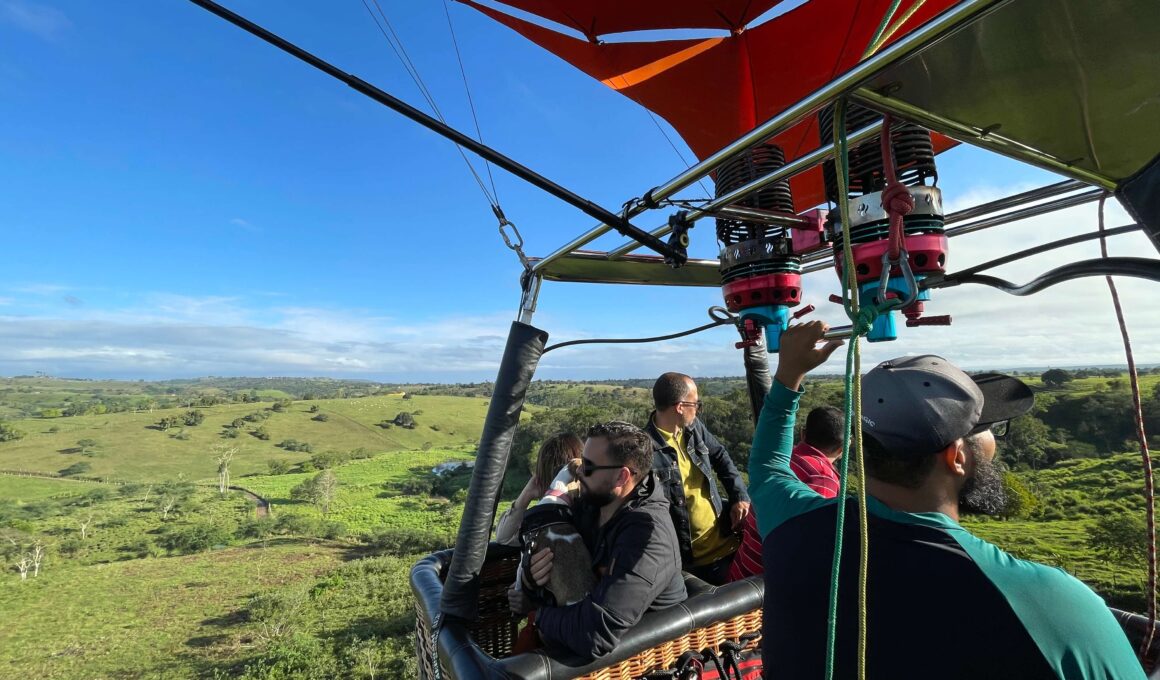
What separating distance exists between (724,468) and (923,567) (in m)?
2.01

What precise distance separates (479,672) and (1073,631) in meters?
1.05

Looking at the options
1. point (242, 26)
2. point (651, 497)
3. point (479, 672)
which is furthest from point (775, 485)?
point (242, 26)

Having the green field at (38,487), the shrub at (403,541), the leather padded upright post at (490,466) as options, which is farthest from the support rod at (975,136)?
the green field at (38,487)

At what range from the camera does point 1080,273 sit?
31.8 inches

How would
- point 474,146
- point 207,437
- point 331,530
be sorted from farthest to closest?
point 207,437 → point 331,530 → point 474,146

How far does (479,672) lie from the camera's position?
3.92ft

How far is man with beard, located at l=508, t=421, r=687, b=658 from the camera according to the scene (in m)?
1.35

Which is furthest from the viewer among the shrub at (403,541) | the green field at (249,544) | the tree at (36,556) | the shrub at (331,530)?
the shrub at (331,530)

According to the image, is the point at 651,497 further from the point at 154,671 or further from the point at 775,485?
the point at 154,671

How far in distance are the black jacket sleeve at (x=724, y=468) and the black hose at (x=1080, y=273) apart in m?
1.77

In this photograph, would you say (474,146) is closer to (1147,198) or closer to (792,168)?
(792,168)

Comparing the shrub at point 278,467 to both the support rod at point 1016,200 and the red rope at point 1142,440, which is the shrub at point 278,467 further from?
the red rope at point 1142,440

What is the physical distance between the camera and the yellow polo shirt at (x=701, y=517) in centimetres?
234

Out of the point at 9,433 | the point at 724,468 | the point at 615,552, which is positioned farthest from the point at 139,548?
the point at 9,433
